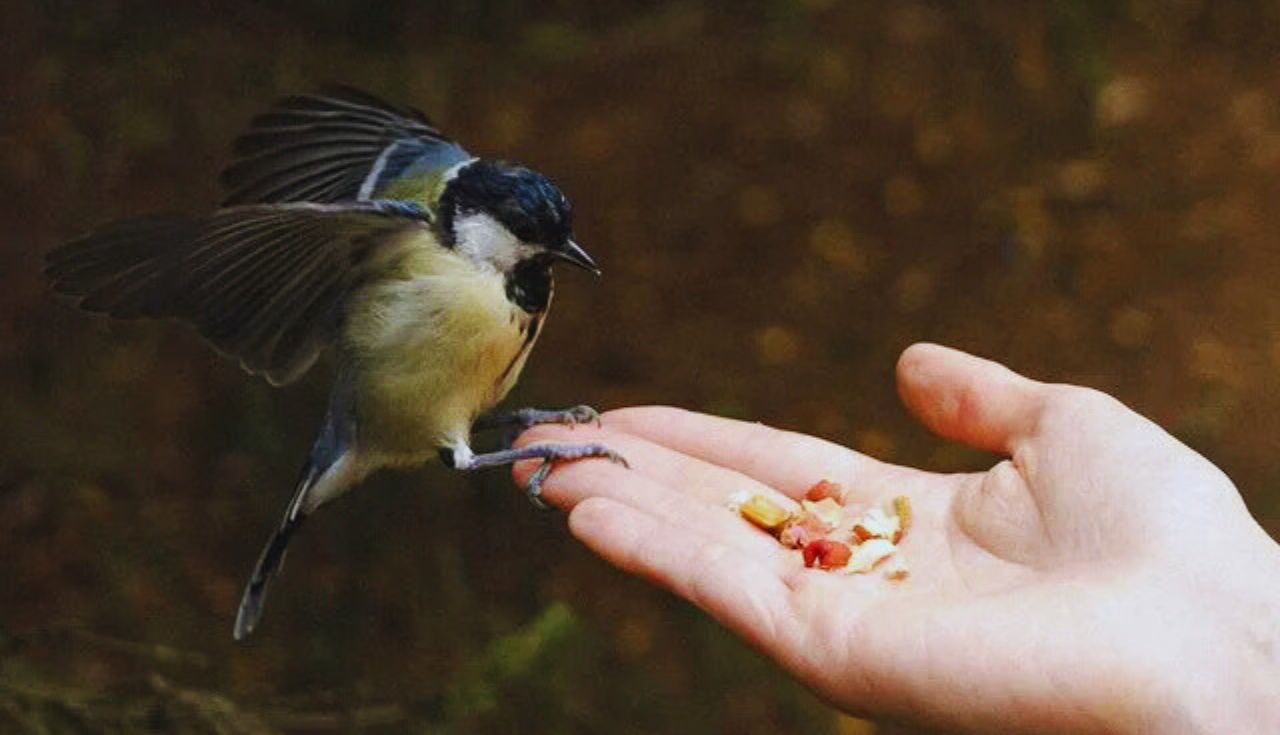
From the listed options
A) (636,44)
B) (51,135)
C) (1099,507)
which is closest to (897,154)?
(636,44)

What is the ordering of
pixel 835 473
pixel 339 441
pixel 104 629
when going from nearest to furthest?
pixel 835 473 < pixel 339 441 < pixel 104 629

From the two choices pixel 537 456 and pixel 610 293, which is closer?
pixel 537 456

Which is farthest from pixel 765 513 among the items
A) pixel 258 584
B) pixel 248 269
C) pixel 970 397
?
pixel 258 584

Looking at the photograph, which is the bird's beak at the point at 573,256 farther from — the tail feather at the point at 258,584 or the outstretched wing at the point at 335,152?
the tail feather at the point at 258,584

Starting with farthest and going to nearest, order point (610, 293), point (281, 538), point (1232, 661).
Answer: point (610, 293) → point (281, 538) → point (1232, 661)

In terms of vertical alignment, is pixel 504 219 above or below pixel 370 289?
above

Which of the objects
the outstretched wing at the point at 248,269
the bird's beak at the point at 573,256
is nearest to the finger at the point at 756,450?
the bird's beak at the point at 573,256

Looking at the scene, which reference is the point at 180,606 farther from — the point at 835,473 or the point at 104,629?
the point at 835,473

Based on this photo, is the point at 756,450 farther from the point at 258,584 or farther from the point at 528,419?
the point at 258,584
